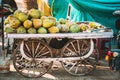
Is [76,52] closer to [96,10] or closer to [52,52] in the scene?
[52,52]

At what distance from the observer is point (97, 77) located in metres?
7.51

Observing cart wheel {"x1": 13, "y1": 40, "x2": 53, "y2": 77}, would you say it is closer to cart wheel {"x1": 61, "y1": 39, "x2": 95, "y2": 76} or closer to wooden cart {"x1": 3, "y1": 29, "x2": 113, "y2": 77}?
wooden cart {"x1": 3, "y1": 29, "x2": 113, "y2": 77}

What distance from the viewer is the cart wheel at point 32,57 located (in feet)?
23.9

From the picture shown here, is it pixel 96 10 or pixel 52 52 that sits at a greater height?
pixel 96 10

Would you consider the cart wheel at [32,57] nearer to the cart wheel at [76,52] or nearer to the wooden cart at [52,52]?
the wooden cart at [52,52]

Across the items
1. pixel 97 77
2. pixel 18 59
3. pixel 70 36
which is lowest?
pixel 97 77

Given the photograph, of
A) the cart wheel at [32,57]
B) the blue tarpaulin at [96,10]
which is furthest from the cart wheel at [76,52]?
the blue tarpaulin at [96,10]

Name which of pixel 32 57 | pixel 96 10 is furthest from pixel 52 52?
pixel 96 10

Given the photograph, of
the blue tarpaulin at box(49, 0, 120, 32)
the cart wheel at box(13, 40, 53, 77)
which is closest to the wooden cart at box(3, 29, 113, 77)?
the cart wheel at box(13, 40, 53, 77)

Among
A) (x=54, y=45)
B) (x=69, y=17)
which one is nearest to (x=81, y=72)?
(x=54, y=45)

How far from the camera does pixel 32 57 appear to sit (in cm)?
729

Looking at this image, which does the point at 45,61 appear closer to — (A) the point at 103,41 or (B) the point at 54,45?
(B) the point at 54,45

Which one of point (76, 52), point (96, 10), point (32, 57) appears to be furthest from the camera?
point (96, 10)

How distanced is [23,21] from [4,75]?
1372 mm
